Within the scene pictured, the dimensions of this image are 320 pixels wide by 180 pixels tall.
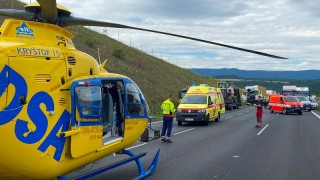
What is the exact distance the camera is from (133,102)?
9297 mm

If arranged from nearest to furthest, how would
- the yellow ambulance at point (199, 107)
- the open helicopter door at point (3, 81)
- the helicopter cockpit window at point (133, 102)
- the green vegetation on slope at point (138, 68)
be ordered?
the open helicopter door at point (3, 81), the helicopter cockpit window at point (133, 102), the yellow ambulance at point (199, 107), the green vegetation on slope at point (138, 68)

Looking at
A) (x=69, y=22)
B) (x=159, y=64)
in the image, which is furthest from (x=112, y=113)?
(x=159, y=64)

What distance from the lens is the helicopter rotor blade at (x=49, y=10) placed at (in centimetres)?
613

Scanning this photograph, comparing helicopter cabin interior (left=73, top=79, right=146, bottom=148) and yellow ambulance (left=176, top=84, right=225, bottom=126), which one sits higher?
helicopter cabin interior (left=73, top=79, right=146, bottom=148)

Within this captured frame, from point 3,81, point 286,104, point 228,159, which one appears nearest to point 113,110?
point 3,81

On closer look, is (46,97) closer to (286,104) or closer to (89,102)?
(89,102)

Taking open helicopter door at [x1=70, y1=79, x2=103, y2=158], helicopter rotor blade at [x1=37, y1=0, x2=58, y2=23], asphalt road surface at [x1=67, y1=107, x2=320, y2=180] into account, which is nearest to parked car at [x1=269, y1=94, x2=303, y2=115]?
asphalt road surface at [x1=67, y1=107, x2=320, y2=180]

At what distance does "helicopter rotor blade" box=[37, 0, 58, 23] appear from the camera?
613 centimetres

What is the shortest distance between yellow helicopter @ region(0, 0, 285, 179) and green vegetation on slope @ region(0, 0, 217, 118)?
31.1 meters

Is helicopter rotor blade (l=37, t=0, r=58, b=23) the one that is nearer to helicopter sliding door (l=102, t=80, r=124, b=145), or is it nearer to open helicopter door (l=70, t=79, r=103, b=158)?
open helicopter door (l=70, t=79, r=103, b=158)

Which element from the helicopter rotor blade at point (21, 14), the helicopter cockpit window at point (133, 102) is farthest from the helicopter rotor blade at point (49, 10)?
the helicopter cockpit window at point (133, 102)

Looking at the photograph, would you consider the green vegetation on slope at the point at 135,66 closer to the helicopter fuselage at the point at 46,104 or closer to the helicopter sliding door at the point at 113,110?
the helicopter sliding door at the point at 113,110

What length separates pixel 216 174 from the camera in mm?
10086

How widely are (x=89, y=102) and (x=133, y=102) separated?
217 centimetres
